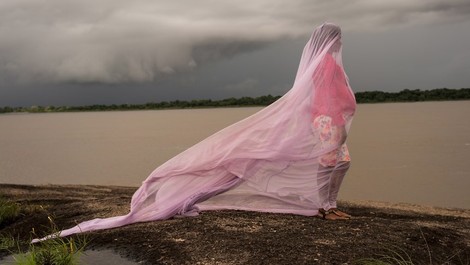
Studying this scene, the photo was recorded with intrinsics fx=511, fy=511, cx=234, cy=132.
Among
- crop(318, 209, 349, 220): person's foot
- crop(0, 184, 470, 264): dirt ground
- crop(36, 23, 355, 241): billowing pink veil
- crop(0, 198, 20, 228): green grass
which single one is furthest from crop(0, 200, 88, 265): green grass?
crop(318, 209, 349, 220): person's foot

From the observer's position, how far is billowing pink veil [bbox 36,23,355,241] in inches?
210

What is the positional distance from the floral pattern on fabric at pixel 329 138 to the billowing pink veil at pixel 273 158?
42 millimetres

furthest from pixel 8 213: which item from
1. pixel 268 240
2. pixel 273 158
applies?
pixel 268 240

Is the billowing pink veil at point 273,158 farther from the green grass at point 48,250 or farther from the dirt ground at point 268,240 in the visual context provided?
the green grass at point 48,250

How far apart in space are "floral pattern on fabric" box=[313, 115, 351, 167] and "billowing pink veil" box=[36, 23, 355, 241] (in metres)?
0.04

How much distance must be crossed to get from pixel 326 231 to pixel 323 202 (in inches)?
30.2

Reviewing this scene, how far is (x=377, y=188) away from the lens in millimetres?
13523

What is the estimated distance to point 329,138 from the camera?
5.27 metres

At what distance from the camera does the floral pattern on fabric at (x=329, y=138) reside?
→ 527cm

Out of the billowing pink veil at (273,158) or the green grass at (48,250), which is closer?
the green grass at (48,250)

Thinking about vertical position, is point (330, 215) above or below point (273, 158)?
below

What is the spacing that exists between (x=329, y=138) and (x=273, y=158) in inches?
24.4

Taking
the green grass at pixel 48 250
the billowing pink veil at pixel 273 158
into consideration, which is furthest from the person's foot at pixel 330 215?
the green grass at pixel 48 250

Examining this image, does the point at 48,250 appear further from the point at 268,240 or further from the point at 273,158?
the point at 273,158
